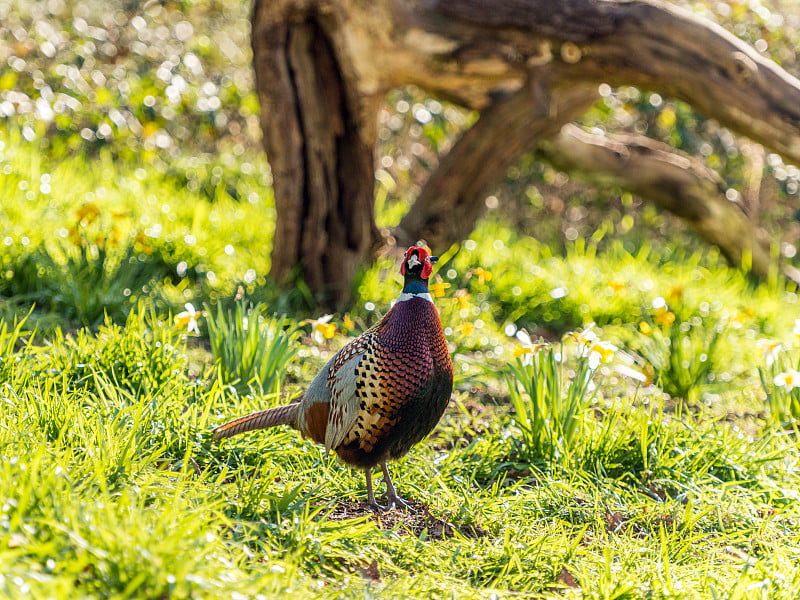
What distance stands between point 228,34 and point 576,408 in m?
4.68

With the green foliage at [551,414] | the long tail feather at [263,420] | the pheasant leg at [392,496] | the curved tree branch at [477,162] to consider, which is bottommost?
the pheasant leg at [392,496]

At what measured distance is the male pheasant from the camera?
2.26 meters

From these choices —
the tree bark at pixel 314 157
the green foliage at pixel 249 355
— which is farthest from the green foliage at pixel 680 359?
the green foliage at pixel 249 355

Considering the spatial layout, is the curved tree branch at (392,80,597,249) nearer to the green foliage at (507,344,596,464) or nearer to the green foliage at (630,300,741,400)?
the green foliage at (630,300,741,400)

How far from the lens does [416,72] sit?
3.89 meters

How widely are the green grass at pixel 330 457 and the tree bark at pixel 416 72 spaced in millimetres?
455

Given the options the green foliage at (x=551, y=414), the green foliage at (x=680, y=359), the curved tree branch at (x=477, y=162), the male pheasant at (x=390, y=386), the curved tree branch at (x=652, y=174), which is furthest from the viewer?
the curved tree branch at (x=652, y=174)

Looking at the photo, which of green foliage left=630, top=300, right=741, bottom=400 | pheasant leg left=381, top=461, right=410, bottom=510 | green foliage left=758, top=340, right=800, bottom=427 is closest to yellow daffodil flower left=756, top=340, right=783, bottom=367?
green foliage left=758, top=340, right=800, bottom=427

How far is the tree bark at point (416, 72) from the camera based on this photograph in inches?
136

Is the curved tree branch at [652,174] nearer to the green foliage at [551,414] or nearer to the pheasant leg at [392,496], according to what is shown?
the green foliage at [551,414]

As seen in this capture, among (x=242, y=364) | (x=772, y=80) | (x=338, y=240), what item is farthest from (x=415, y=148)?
(x=242, y=364)

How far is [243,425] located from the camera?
250 centimetres

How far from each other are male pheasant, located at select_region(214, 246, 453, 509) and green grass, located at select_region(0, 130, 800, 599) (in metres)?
0.22

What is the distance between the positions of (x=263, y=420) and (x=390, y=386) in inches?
19.3
